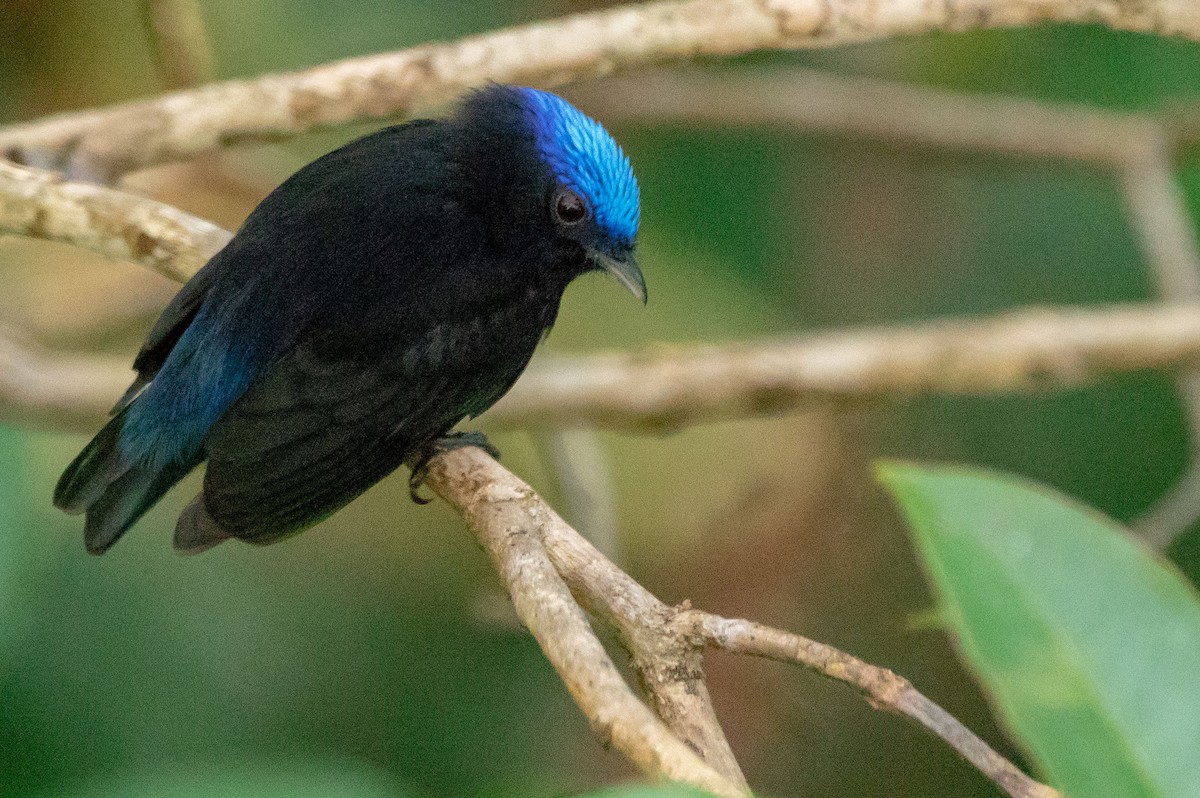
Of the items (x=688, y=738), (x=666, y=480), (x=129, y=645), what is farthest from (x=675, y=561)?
(x=688, y=738)

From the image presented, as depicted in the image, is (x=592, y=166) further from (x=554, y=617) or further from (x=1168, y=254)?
(x=1168, y=254)

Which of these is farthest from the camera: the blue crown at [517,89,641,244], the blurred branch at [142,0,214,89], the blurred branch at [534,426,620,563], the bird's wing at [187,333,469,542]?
the blurred branch at [534,426,620,563]

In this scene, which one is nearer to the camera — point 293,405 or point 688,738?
point 688,738

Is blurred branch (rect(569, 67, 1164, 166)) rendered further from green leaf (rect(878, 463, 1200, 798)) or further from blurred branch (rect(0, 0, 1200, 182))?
green leaf (rect(878, 463, 1200, 798))

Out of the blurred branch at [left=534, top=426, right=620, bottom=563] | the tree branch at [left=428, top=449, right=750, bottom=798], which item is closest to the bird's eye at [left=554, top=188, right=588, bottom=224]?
the tree branch at [left=428, top=449, right=750, bottom=798]

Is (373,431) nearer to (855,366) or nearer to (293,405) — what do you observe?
(293,405)

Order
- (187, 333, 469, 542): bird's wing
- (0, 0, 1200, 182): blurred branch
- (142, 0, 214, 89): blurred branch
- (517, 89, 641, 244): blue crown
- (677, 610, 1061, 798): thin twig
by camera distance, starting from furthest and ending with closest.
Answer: (142, 0, 214, 89): blurred branch
(517, 89, 641, 244): blue crown
(0, 0, 1200, 182): blurred branch
(187, 333, 469, 542): bird's wing
(677, 610, 1061, 798): thin twig
